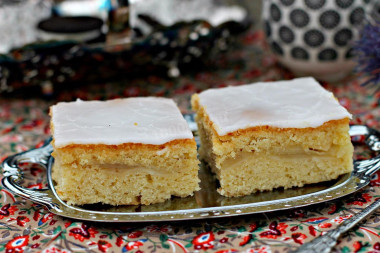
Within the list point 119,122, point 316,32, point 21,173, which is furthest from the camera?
point 316,32

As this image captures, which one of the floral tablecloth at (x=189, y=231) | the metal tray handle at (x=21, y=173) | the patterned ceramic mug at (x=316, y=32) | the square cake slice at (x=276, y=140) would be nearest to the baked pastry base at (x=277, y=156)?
the square cake slice at (x=276, y=140)

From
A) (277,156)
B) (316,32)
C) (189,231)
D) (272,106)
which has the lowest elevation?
(189,231)

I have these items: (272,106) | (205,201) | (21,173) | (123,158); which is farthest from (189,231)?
(21,173)

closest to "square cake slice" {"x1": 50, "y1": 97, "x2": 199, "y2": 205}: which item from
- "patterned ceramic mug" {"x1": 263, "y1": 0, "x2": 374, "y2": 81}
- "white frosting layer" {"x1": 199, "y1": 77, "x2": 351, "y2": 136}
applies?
"white frosting layer" {"x1": 199, "y1": 77, "x2": 351, "y2": 136}

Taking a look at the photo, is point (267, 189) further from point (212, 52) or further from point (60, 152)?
point (212, 52)

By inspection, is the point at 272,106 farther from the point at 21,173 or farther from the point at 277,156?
the point at 21,173

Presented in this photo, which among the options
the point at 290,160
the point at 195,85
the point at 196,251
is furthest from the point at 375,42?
the point at 196,251

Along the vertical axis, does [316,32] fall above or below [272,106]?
above
